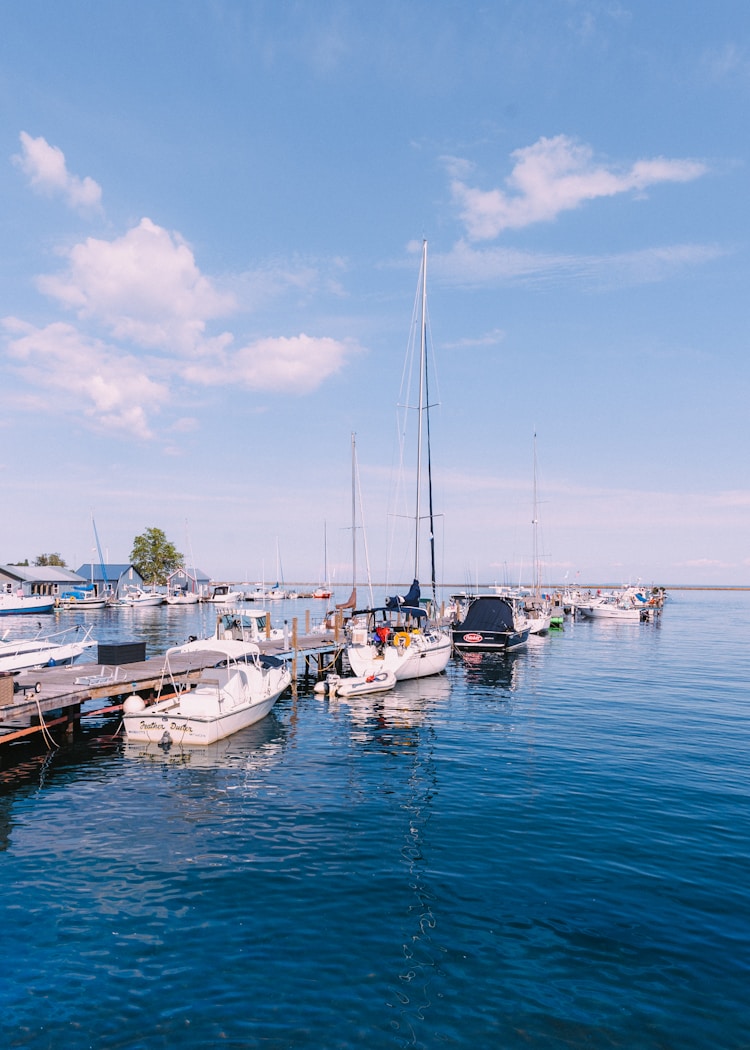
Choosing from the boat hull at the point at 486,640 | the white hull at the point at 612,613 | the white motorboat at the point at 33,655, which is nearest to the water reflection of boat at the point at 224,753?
the white motorboat at the point at 33,655

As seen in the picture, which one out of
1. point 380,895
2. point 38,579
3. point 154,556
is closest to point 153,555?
point 154,556

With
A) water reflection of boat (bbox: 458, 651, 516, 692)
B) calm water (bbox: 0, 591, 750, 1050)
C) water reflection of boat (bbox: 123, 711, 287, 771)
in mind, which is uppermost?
calm water (bbox: 0, 591, 750, 1050)

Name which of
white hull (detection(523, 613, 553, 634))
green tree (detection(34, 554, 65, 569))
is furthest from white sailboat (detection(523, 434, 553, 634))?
green tree (detection(34, 554, 65, 569))

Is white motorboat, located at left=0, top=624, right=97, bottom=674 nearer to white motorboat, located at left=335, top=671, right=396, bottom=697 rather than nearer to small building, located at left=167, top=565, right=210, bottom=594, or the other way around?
white motorboat, located at left=335, top=671, right=396, bottom=697

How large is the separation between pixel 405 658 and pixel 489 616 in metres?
20.9

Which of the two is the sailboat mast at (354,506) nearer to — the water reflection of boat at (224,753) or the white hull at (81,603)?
the water reflection of boat at (224,753)

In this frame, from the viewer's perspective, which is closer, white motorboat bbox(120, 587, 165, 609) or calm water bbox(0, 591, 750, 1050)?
calm water bbox(0, 591, 750, 1050)

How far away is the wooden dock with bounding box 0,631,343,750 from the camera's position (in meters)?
24.5

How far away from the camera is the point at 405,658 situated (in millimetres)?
39719

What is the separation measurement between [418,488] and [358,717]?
2292cm

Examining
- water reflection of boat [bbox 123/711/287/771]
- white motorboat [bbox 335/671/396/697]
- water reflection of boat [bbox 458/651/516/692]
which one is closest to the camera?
water reflection of boat [bbox 123/711/287/771]

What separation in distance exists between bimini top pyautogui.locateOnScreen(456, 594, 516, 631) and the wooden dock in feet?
73.3

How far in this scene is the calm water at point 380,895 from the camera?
9.50 m

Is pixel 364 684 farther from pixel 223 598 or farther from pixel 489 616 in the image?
pixel 223 598
